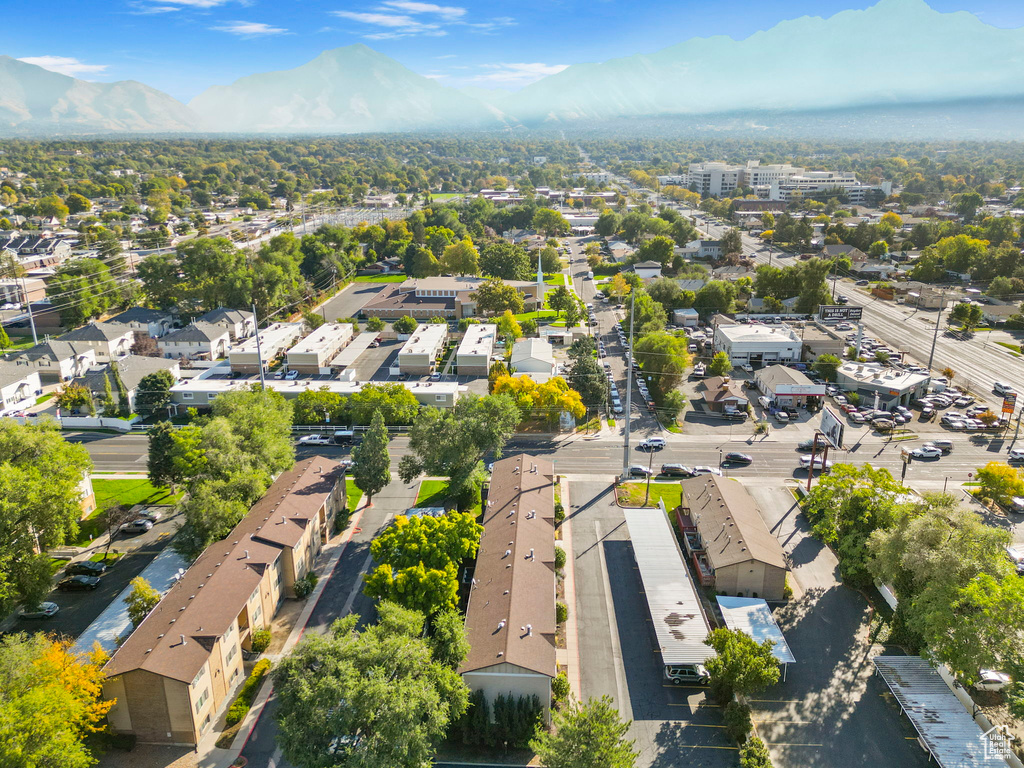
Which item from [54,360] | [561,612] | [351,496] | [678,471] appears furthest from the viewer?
[54,360]

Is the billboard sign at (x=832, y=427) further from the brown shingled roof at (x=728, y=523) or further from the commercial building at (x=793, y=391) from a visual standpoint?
the brown shingled roof at (x=728, y=523)

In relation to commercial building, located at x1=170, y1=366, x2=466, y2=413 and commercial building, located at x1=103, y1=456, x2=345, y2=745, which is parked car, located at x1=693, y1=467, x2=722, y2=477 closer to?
commercial building, located at x1=170, y1=366, x2=466, y2=413

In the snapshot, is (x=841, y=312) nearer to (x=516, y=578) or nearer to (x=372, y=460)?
(x=372, y=460)

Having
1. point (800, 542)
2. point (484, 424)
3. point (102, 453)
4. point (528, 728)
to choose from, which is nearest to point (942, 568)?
point (800, 542)

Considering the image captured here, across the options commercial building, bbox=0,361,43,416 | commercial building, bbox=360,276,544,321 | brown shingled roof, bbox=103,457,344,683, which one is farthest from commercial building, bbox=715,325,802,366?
commercial building, bbox=0,361,43,416

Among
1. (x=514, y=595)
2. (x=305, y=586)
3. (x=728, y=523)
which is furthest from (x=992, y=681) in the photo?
(x=305, y=586)

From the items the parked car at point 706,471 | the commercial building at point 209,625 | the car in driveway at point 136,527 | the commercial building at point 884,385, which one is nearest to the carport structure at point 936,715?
the parked car at point 706,471

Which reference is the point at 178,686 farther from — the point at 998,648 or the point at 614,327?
the point at 614,327
